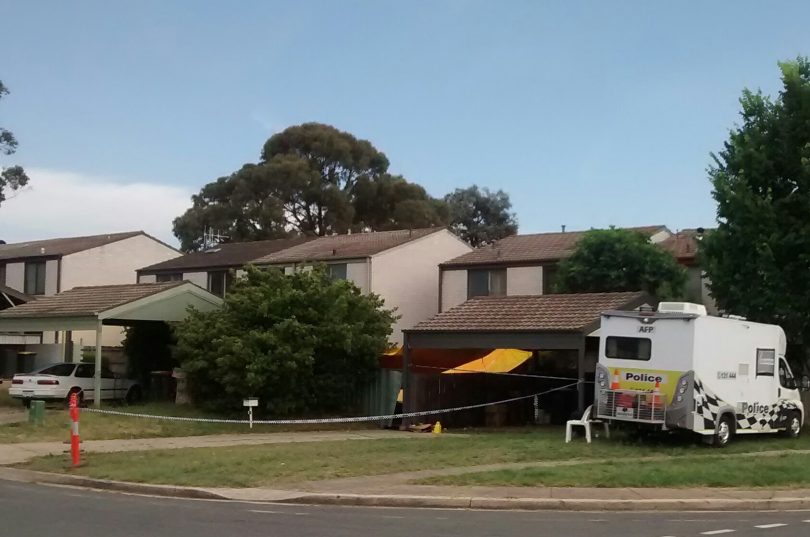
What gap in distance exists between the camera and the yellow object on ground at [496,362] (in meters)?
27.2

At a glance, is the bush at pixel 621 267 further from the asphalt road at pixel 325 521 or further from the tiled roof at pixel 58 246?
the tiled roof at pixel 58 246

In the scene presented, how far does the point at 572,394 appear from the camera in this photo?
29.3 metres

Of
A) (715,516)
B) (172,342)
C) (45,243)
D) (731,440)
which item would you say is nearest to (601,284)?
(731,440)

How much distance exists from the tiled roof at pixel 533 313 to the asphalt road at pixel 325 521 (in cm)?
1176

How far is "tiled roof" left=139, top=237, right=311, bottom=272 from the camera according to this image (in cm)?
4628

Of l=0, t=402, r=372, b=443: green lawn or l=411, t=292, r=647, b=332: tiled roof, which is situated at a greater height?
l=411, t=292, r=647, b=332: tiled roof

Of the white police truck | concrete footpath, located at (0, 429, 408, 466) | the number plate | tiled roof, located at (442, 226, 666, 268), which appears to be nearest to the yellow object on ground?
concrete footpath, located at (0, 429, 408, 466)

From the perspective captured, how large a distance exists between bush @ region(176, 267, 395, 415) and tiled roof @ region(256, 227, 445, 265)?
37.3ft

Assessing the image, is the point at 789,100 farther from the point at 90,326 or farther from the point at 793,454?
the point at 90,326

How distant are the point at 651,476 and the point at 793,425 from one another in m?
9.54

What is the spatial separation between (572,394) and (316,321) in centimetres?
843

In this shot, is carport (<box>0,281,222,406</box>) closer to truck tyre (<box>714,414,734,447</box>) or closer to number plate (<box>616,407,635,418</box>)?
number plate (<box>616,407,635,418</box>)

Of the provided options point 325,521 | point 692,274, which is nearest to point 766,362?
point 325,521

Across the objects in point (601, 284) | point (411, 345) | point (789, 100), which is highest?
point (789, 100)
